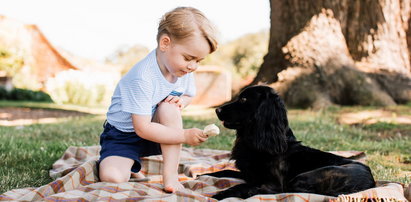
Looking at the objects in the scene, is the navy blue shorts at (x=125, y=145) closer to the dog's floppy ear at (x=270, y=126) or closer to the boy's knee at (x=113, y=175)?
the boy's knee at (x=113, y=175)

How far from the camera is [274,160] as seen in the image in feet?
9.95

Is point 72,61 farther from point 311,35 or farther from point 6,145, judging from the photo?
point 6,145

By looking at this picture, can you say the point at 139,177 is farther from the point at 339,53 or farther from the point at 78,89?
the point at 78,89

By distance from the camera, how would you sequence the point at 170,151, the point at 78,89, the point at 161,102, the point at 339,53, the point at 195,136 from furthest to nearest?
1. the point at 78,89
2. the point at 339,53
3. the point at 161,102
4. the point at 170,151
5. the point at 195,136

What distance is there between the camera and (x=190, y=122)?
7.31 meters

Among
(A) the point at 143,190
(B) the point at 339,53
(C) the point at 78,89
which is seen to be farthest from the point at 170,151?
(C) the point at 78,89

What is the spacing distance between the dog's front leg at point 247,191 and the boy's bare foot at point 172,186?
27cm

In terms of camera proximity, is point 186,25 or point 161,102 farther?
point 161,102

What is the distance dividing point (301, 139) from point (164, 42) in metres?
A: 2.99

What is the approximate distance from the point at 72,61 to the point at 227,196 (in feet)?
81.8

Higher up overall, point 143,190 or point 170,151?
point 170,151

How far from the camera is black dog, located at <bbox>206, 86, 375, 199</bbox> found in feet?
9.21

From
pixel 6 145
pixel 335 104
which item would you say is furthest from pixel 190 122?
pixel 6 145

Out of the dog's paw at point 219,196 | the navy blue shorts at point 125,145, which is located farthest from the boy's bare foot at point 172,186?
the navy blue shorts at point 125,145
